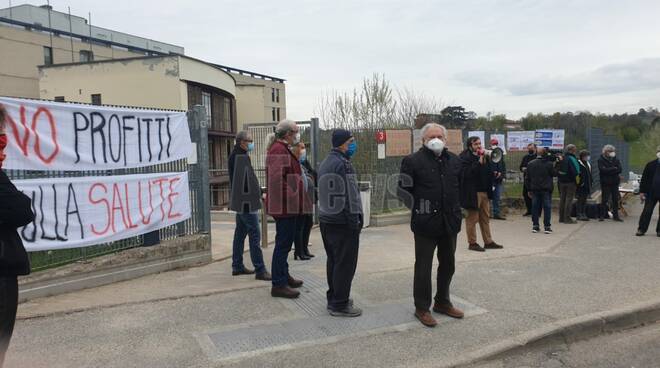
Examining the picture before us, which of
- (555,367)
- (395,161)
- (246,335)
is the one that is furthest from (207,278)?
(395,161)

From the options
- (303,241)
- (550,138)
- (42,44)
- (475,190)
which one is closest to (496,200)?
(550,138)

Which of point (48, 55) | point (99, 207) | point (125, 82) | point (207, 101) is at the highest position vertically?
point (48, 55)

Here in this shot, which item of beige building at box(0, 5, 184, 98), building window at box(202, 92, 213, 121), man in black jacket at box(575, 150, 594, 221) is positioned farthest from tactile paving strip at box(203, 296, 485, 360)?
beige building at box(0, 5, 184, 98)

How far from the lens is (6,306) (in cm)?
298

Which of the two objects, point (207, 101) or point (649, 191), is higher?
point (207, 101)

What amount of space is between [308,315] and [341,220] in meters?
1.09

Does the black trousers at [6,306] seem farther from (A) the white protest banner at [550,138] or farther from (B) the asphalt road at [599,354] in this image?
(A) the white protest banner at [550,138]

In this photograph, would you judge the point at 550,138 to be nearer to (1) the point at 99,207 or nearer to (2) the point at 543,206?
(2) the point at 543,206

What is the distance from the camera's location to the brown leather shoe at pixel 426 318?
192 inches

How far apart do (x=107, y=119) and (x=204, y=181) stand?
184cm

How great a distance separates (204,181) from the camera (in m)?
7.77

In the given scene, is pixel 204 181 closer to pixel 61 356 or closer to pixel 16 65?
pixel 61 356

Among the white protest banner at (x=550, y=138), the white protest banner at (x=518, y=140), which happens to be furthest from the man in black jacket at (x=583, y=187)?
the white protest banner at (x=518, y=140)

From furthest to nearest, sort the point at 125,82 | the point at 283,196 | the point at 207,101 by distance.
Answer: the point at 207,101
the point at 125,82
the point at 283,196
